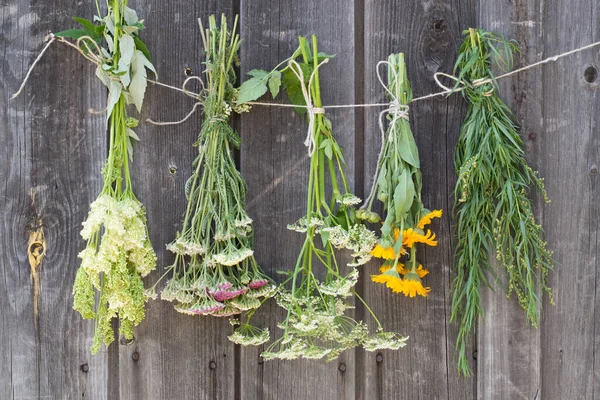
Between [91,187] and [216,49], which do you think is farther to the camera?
[91,187]

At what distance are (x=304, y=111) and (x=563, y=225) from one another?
883mm

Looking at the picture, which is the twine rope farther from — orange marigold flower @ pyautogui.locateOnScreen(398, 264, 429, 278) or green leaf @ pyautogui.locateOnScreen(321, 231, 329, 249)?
Answer: orange marigold flower @ pyautogui.locateOnScreen(398, 264, 429, 278)

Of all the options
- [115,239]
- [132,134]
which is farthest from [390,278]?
[132,134]

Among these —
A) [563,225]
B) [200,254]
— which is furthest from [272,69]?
[563,225]

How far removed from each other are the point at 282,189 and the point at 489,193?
0.63m

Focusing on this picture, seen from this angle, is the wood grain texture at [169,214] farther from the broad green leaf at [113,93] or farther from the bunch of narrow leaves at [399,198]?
the bunch of narrow leaves at [399,198]

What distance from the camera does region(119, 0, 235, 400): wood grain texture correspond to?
2.04 meters

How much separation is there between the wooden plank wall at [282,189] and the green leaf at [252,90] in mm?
137

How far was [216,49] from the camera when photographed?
1.92 m

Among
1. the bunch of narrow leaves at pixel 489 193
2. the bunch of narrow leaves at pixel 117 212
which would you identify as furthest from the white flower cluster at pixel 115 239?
the bunch of narrow leaves at pixel 489 193

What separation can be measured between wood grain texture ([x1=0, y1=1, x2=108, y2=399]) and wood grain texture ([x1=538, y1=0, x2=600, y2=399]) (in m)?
1.41

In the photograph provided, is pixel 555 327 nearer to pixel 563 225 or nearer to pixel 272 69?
pixel 563 225

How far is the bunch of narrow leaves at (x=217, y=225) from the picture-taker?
1.86 m

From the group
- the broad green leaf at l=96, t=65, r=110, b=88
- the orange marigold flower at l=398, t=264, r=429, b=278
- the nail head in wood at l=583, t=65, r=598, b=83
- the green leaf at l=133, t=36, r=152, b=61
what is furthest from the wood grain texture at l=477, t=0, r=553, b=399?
the broad green leaf at l=96, t=65, r=110, b=88
